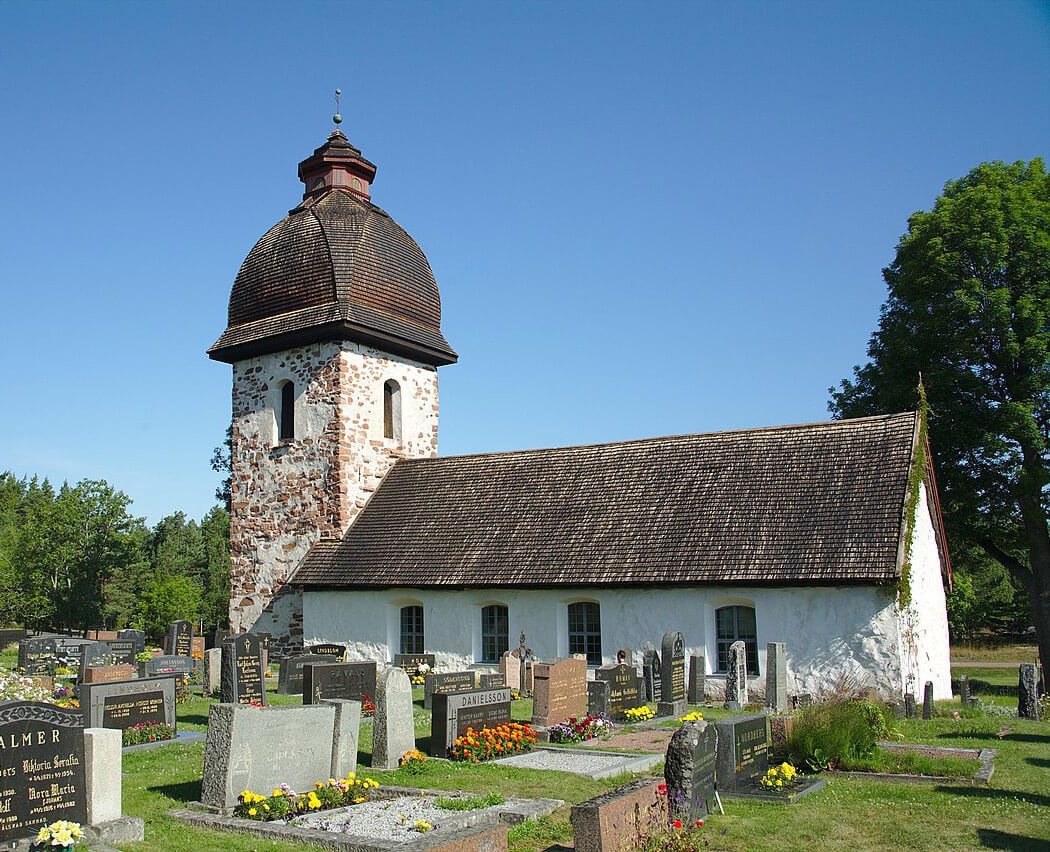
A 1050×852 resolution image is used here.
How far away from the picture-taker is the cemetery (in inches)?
311

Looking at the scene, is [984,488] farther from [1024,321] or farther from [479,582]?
[479,582]

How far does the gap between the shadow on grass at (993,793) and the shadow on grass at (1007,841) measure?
1297 millimetres

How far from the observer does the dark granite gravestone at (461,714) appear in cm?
1203

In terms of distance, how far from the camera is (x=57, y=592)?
35375 millimetres

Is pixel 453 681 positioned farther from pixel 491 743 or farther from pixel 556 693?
pixel 491 743

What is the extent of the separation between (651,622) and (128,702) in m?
9.83

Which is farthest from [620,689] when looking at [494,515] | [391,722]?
[494,515]

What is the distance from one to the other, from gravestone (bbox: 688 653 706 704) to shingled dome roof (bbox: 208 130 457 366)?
42.3 feet

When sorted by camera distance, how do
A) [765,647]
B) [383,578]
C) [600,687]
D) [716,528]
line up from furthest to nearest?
[383,578] → [716,528] → [765,647] → [600,687]

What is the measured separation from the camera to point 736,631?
18625 millimetres

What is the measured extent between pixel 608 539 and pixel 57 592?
24.3 metres

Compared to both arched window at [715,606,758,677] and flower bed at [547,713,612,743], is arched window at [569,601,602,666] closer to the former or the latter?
arched window at [715,606,758,677]

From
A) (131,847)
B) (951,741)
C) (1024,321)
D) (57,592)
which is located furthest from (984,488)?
(57,592)

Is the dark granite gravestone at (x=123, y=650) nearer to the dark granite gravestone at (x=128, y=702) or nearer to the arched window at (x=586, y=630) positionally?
the dark granite gravestone at (x=128, y=702)
